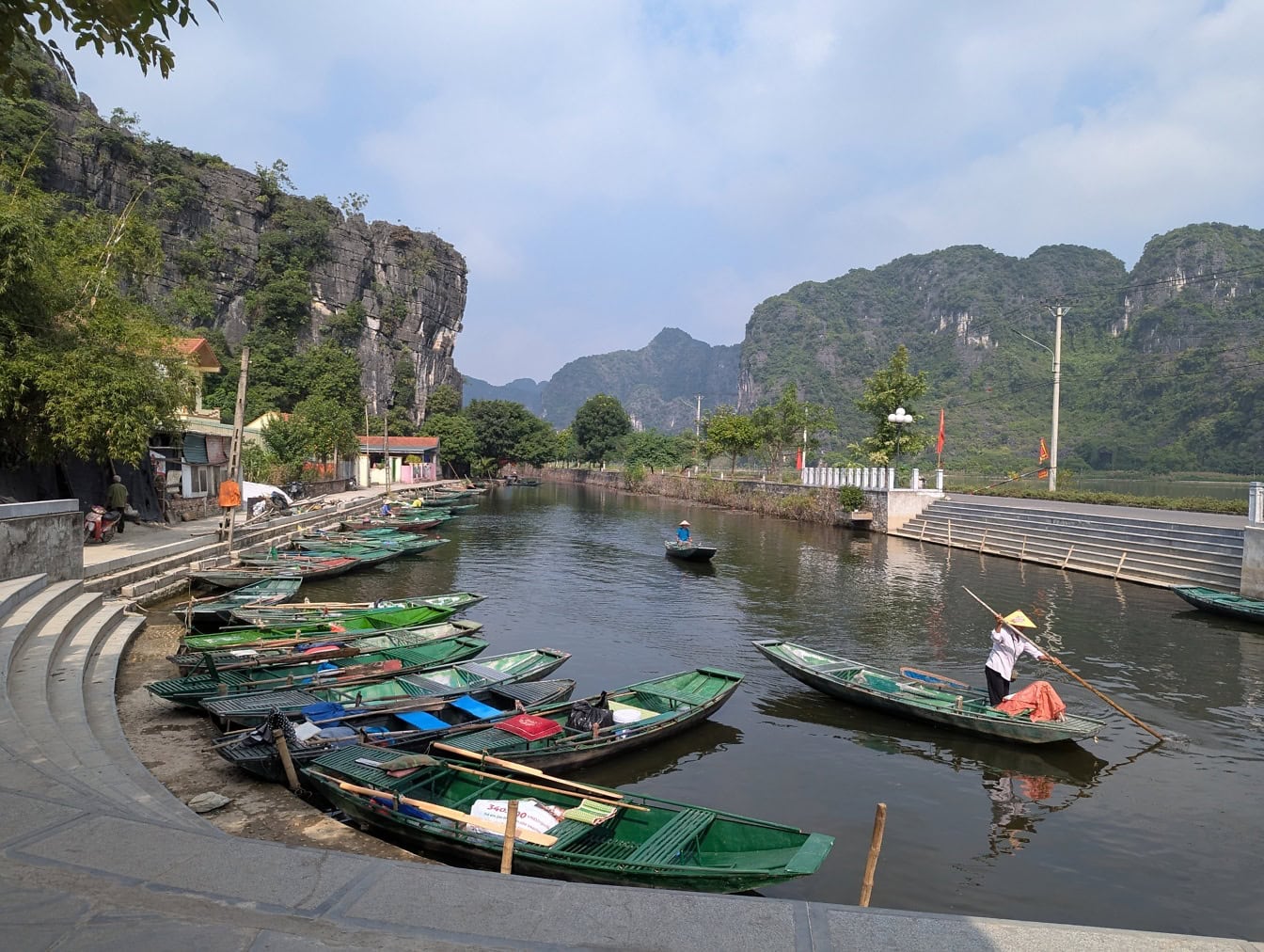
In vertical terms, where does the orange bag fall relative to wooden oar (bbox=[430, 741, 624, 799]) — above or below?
above

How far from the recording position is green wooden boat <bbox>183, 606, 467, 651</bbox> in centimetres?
1294

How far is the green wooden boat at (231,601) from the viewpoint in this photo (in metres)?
15.0

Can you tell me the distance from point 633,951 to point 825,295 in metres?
183


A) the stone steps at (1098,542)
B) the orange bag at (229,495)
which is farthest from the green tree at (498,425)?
the orange bag at (229,495)

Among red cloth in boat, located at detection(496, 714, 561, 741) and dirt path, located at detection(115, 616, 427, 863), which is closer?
dirt path, located at detection(115, 616, 427, 863)

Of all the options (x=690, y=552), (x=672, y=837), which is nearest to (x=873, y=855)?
(x=672, y=837)

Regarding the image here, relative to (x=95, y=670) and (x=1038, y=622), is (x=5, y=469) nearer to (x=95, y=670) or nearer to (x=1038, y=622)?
(x=95, y=670)

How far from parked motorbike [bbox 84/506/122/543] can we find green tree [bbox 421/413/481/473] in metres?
52.5

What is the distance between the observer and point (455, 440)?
7319cm

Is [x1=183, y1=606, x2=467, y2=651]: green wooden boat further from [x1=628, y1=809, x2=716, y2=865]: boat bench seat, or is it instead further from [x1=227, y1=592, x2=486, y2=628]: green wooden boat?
[x1=628, y1=809, x2=716, y2=865]: boat bench seat

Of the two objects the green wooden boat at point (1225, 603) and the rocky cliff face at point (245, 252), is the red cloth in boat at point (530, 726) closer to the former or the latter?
the green wooden boat at point (1225, 603)

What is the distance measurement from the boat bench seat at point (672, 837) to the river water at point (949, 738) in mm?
1238

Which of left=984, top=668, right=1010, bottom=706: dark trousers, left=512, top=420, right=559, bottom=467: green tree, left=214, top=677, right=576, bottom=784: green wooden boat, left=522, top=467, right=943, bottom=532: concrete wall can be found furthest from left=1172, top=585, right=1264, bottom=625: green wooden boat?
left=512, top=420, right=559, bottom=467: green tree

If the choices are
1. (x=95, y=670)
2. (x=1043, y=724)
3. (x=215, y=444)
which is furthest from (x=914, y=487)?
(x=95, y=670)
